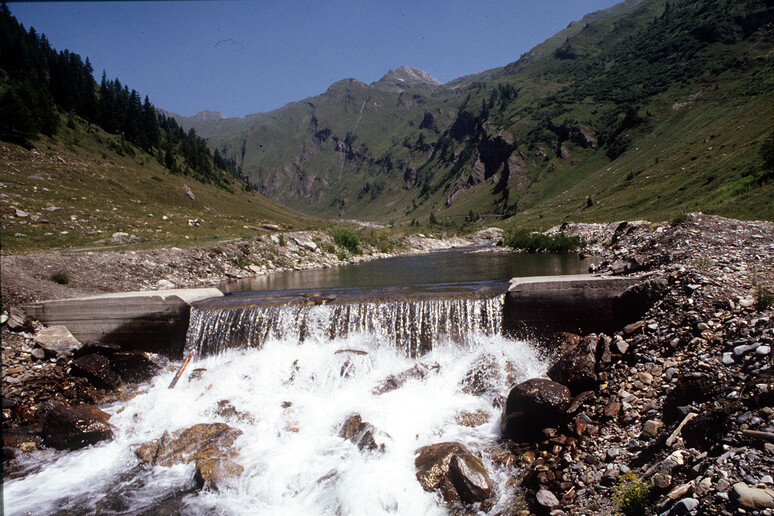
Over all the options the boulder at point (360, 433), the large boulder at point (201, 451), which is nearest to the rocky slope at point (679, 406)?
the boulder at point (360, 433)

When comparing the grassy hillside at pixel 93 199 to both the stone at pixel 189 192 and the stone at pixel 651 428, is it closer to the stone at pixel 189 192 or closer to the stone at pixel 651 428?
the stone at pixel 189 192

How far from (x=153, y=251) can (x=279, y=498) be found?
22626 mm

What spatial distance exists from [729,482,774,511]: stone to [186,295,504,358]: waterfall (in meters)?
8.79

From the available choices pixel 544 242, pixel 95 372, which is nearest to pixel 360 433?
pixel 95 372

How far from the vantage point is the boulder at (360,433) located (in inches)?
358

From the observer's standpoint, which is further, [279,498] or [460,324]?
[460,324]

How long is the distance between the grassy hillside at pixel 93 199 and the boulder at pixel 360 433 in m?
22.5

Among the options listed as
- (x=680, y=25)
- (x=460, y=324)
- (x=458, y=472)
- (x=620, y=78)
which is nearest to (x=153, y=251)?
(x=460, y=324)

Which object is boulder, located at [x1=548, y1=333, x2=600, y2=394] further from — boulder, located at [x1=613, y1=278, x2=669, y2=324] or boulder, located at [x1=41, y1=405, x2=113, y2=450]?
boulder, located at [x1=41, y1=405, x2=113, y2=450]

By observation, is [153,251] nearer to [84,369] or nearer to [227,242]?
[227,242]

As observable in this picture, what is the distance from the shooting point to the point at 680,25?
152 meters

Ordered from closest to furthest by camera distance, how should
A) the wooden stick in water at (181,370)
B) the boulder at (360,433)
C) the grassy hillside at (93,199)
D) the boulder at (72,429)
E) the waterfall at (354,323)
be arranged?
the boulder at (360,433) → the boulder at (72,429) → the wooden stick in water at (181,370) → the waterfall at (354,323) → the grassy hillside at (93,199)

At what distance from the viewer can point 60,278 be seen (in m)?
17.2

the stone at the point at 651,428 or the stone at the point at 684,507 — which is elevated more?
the stone at the point at 684,507
